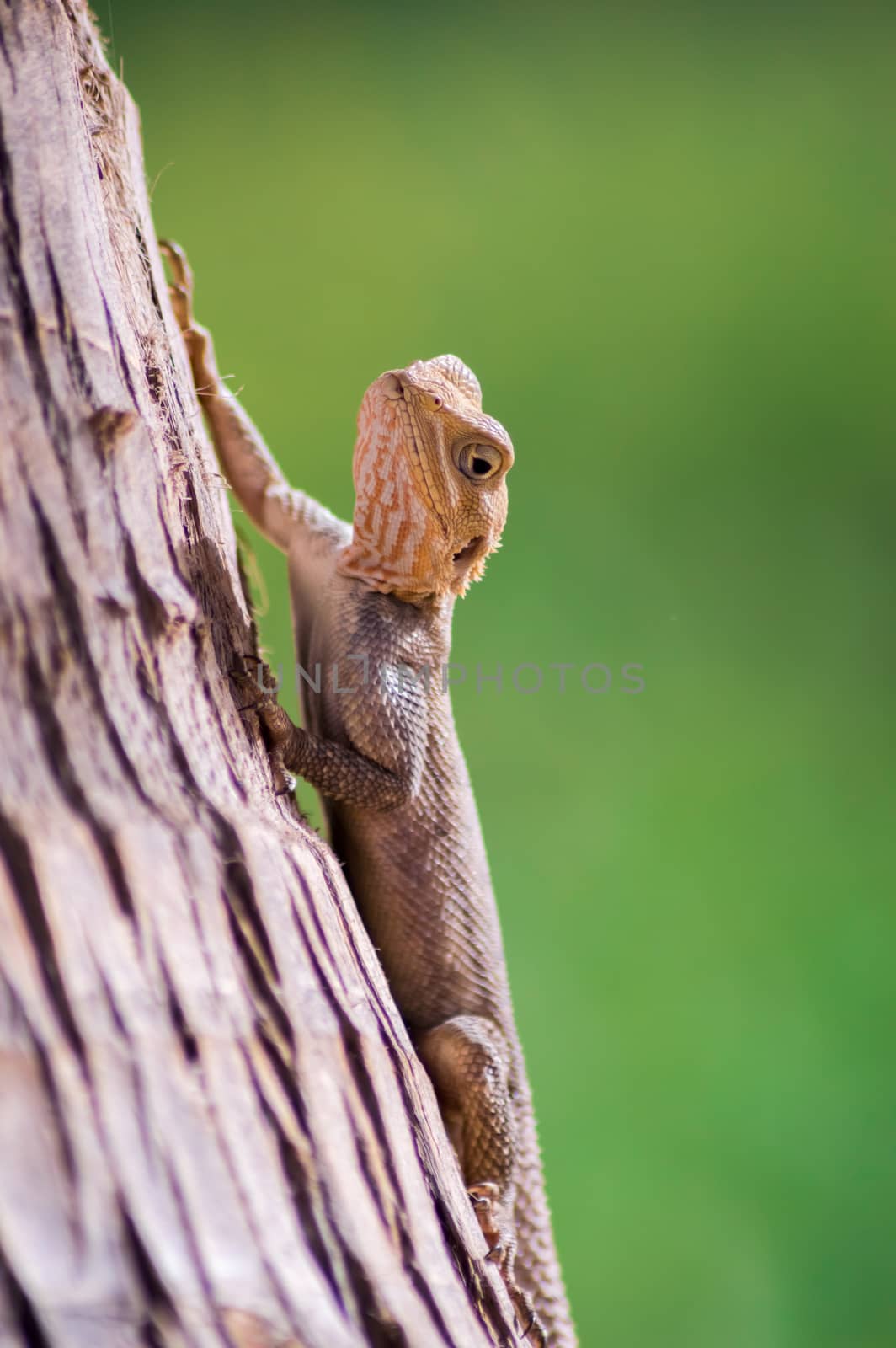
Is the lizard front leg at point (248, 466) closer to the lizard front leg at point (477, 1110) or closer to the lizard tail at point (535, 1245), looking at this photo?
the lizard front leg at point (477, 1110)

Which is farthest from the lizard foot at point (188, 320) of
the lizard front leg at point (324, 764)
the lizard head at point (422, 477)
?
the lizard front leg at point (324, 764)

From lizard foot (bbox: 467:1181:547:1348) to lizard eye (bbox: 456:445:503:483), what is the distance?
4.95 feet

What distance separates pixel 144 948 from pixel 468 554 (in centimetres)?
143

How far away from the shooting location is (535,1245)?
2338 millimetres

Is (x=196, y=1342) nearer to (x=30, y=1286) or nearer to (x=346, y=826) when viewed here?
(x=30, y=1286)

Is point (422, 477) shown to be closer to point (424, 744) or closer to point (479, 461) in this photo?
point (479, 461)

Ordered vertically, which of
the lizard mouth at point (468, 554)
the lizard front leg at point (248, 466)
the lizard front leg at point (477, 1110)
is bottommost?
the lizard front leg at point (477, 1110)

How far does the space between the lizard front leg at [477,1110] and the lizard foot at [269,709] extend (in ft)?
2.50

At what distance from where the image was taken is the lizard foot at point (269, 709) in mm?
1789

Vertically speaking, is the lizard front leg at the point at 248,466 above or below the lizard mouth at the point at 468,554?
above

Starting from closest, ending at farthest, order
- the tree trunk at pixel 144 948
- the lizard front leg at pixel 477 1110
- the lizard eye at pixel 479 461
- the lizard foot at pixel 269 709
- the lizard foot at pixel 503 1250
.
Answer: the tree trunk at pixel 144 948 → the lizard foot at pixel 269 709 → the lizard foot at pixel 503 1250 → the lizard front leg at pixel 477 1110 → the lizard eye at pixel 479 461

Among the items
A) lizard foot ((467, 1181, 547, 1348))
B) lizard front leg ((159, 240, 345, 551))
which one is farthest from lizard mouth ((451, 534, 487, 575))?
lizard foot ((467, 1181, 547, 1348))

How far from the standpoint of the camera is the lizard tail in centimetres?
229

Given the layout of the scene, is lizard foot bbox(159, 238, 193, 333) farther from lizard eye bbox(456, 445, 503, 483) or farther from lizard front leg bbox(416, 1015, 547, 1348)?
lizard front leg bbox(416, 1015, 547, 1348)
